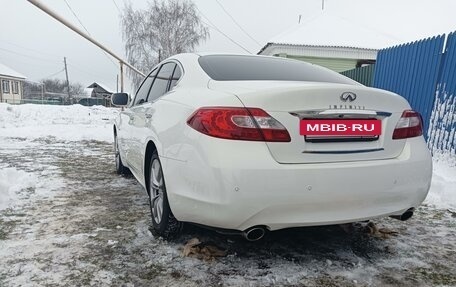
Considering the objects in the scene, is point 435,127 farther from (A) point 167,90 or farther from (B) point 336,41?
(B) point 336,41

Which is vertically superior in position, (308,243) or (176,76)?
(176,76)

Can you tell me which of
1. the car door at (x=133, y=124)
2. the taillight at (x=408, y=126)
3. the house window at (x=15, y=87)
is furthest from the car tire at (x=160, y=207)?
the house window at (x=15, y=87)

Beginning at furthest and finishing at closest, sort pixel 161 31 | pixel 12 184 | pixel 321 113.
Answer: pixel 161 31, pixel 12 184, pixel 321 113

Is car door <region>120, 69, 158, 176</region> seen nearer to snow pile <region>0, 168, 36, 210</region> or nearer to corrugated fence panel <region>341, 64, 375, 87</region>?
snow pile <region>0, 168, 36, 210</region>

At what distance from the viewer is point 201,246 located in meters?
2.71

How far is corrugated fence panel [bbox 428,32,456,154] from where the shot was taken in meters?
5.72

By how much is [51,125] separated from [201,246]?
1212 centimetres

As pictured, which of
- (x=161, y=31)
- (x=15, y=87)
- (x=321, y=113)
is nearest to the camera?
(x=321, y=113)

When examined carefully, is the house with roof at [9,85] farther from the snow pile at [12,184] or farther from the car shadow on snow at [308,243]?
the car shadow on snow at [308,243]

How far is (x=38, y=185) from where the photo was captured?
4531 millimetres

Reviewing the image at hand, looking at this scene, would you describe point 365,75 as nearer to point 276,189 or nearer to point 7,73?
point 276,189

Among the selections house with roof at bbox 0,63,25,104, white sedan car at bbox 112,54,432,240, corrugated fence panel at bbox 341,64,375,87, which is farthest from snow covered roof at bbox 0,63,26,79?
white sedan car at bbox 112,54,432,240

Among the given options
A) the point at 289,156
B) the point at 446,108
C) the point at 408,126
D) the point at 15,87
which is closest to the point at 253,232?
the point at 289,156

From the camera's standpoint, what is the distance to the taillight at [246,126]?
2.14 metres
